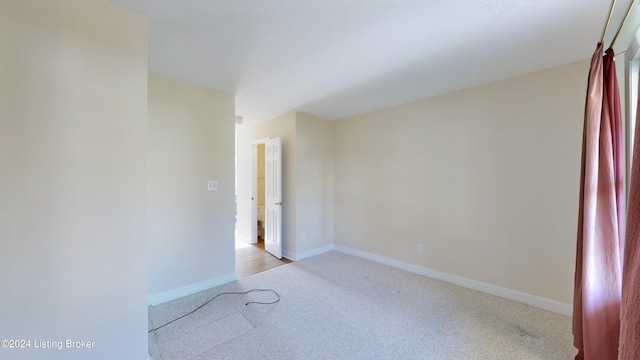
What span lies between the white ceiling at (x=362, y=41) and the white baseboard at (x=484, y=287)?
226 centimetres

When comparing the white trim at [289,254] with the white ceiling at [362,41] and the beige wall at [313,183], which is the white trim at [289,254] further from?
the white ceiling at [362,41]

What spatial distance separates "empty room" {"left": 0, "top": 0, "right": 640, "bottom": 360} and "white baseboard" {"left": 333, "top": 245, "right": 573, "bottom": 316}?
0.02m

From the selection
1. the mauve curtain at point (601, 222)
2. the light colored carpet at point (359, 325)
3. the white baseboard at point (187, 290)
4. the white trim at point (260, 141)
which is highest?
the white trim at point (260, 141)

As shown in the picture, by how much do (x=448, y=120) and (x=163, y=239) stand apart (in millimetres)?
3574

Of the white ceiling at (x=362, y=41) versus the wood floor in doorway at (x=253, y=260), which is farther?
the wood floor in doorway at (x=253, y=260)

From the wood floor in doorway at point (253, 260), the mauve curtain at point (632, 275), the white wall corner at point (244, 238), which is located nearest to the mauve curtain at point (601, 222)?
the mauve curtain at point (632, 275)

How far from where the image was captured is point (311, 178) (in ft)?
13.2

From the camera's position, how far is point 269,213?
13.6 feet

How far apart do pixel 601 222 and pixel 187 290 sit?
3585 mm

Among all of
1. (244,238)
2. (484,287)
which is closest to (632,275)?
(484,287)

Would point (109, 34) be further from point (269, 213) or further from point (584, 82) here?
point (584, 82)

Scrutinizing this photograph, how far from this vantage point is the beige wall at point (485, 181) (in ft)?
7.36

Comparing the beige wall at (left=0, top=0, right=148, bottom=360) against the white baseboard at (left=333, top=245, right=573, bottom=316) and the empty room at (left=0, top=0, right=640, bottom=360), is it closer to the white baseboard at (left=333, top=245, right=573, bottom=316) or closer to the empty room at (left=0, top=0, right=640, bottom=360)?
the empty room at (left=0, top=0, right=640, bottom=360)

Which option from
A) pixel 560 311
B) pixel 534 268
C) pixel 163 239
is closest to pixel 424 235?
pixel 534 268
